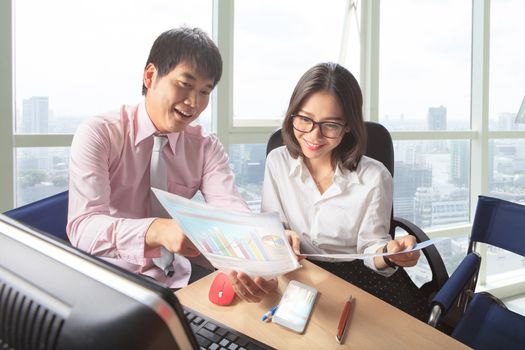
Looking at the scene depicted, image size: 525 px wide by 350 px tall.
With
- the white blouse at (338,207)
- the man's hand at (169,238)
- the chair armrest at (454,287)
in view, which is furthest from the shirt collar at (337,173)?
the man's hand at (169,238)

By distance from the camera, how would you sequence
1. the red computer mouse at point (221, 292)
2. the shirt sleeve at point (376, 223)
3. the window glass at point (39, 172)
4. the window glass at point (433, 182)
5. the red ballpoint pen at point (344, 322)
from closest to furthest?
the red ballpoint pen at point (344, 322) < the red computer mouse at point (221, 292) < the shirt sleeve at point (376, 223) < the window glass at point (39, 172) < the window glass at point (433, 182)

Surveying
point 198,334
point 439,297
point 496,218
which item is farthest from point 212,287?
point 496,218

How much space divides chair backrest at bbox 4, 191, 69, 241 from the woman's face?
2.70 ft

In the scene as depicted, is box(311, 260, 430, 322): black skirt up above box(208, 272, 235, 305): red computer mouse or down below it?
below

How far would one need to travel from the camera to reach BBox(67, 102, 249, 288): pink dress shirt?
107 cm

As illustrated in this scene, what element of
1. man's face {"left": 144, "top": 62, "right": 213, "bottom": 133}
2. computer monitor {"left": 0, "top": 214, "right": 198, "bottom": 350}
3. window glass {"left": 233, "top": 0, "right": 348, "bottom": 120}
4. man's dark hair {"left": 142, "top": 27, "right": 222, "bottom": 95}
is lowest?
computer monitor {"left": 0, "top": 214, "right": 198, "bottom": 350}

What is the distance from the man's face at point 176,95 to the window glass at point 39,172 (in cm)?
87

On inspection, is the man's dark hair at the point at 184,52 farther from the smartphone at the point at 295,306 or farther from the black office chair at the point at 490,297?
the black office chair at the point at 490,297

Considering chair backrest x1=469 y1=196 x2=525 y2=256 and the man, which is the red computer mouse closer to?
the man

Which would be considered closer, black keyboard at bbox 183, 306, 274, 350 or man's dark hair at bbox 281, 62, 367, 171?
black keyboard at bbox 183, 306, 274, 350

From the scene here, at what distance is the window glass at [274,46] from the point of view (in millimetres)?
2402

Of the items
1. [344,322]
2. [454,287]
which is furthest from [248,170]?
[344,322]

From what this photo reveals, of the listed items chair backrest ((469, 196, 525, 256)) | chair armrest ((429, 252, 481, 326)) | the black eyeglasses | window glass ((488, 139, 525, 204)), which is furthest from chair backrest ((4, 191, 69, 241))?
window glass ((488, 139, 525, 204))

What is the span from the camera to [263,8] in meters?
2.46
